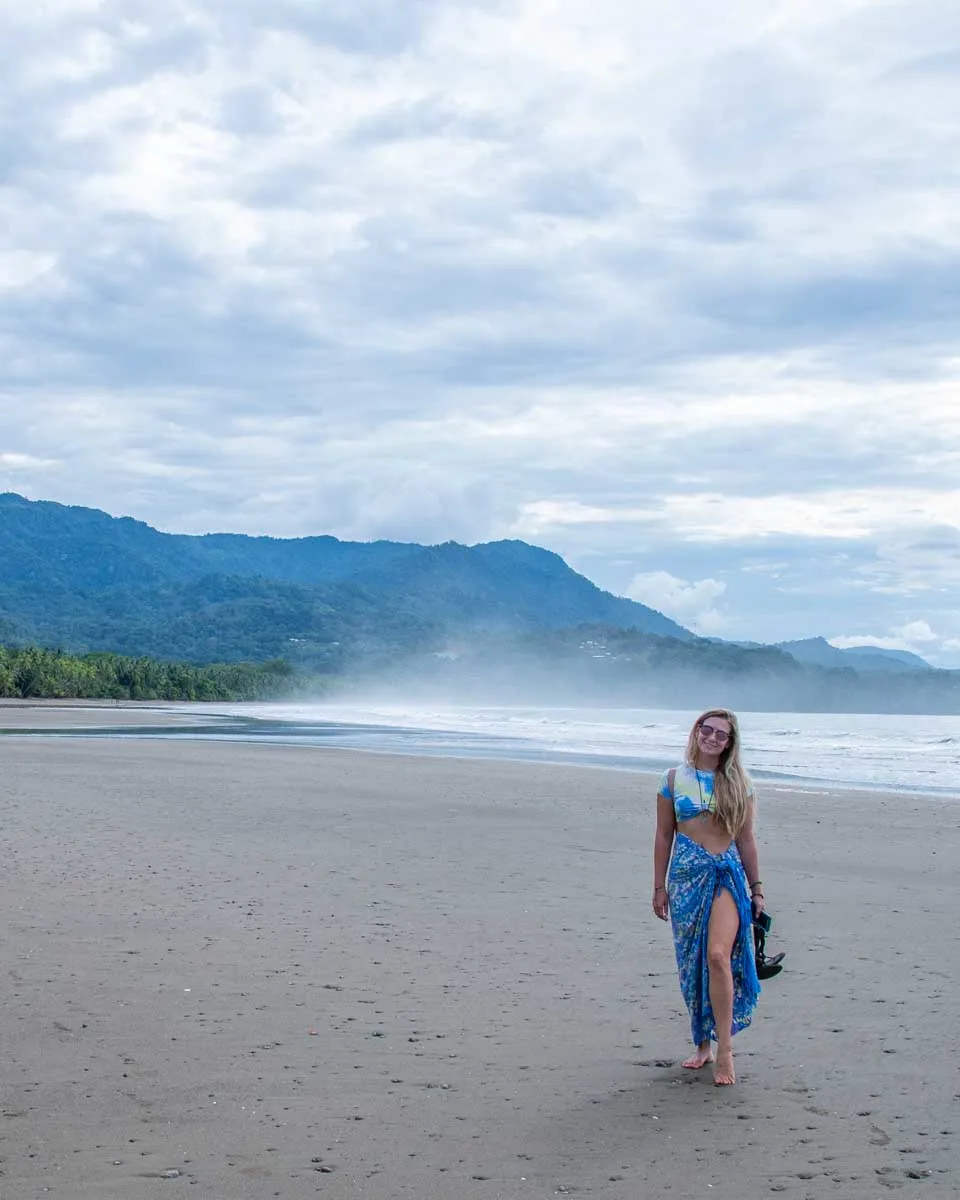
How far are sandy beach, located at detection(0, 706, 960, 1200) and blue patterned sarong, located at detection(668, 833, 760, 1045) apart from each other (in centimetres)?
32

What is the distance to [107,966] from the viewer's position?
→ 8414mm

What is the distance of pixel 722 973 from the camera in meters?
6.34

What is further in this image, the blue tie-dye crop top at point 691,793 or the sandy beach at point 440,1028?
the blue tie-dye crop top at point 691,793

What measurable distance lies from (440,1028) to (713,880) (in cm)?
184

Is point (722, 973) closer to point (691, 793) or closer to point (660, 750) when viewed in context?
point (691, 793)

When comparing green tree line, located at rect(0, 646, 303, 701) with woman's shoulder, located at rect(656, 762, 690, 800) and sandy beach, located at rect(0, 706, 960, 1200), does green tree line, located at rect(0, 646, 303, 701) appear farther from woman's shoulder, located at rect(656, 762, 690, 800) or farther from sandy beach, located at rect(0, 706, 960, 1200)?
woman's shoulder, located at rect(656, 762, 690, 800)

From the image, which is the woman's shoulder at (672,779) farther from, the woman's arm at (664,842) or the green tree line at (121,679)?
the green tree line at (121,679)

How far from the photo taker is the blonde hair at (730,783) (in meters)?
6.40

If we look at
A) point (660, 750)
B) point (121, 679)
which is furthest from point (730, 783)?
point (121, 679)

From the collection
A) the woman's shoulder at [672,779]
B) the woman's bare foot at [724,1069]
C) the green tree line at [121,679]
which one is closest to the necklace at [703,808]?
the woman's shoulder at [672,779]

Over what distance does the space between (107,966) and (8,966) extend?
62 cm

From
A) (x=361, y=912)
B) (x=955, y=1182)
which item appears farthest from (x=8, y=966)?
(x=955, y=1182)

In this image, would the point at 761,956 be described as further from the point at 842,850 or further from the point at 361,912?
the point at 842,850

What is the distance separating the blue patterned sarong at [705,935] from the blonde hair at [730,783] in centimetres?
16
